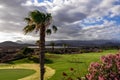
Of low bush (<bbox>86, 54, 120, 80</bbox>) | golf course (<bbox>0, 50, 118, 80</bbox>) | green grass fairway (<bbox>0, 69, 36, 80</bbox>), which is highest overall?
low bush (<bbox>86, 54, 120, 80</bbox>)

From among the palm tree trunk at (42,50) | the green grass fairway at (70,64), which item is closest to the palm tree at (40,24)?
the palm tree trunk at (42,50)

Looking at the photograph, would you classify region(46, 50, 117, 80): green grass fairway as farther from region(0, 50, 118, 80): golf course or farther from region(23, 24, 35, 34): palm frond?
region(23, 24, 35, 34): palm frond

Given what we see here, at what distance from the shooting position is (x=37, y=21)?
83.8ft

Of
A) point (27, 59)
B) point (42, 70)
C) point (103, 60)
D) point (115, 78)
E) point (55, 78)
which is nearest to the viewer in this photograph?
point (115, 78)

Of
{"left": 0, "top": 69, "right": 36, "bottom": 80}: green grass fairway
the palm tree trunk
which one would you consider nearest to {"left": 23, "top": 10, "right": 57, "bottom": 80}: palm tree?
the palm tree trunk

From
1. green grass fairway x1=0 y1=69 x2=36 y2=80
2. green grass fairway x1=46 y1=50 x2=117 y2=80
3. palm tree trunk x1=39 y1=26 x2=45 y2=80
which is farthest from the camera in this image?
green grass fairway x1=0 y1=69 x2=36 y2=80

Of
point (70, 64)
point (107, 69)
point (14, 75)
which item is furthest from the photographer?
point (70, 64)

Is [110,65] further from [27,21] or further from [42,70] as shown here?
[27,21]

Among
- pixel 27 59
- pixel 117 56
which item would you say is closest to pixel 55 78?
pixel 117 56

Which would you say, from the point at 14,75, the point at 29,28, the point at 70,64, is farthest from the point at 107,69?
the point at 70,64

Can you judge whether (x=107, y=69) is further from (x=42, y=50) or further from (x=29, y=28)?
(x=29, y=28)

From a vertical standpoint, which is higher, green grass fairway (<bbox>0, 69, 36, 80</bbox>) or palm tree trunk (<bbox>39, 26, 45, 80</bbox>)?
palm tree trunk (<bbox>39, 26, 45, 80</bbox>)

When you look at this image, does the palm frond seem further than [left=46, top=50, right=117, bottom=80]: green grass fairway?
No

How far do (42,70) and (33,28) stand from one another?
4189 millimetres
